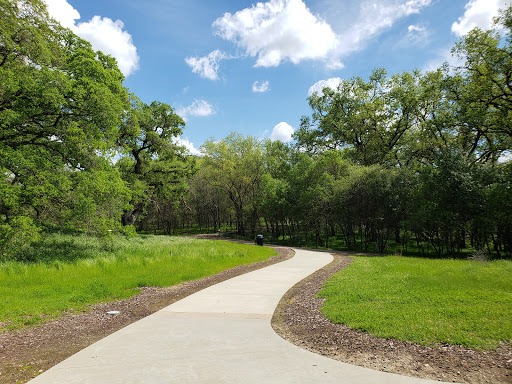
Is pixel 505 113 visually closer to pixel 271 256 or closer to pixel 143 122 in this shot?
pixel 271 256

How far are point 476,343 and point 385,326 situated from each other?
4.14 ft

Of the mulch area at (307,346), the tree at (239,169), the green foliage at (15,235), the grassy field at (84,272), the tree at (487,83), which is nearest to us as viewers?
the mulch area at (307,346)

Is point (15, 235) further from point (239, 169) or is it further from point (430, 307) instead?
point (239, 169)

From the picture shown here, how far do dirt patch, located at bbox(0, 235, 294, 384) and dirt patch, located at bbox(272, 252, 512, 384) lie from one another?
11.2ft

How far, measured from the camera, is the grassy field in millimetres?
7176

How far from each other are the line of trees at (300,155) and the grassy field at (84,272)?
145 cm

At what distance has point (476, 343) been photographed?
4.17 m

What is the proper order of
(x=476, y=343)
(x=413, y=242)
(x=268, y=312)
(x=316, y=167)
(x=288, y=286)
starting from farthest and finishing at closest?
(x=316, y=167) < (x=413, y=242) < (x=288, y=286) < (x=268, y=312) < (x=476, y=343)

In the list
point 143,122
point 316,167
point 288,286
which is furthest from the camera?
point 316,167

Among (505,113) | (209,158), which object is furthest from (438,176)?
(209,158)

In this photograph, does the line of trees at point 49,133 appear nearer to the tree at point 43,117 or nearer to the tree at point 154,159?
the tree at point 43,117

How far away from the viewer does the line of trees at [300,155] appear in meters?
12.7

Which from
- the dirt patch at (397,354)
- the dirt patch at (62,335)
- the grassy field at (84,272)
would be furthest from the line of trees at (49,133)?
the dirt patch at (397,354)

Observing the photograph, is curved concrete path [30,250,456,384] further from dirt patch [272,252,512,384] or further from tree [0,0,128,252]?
tree [0,0,128,252]
